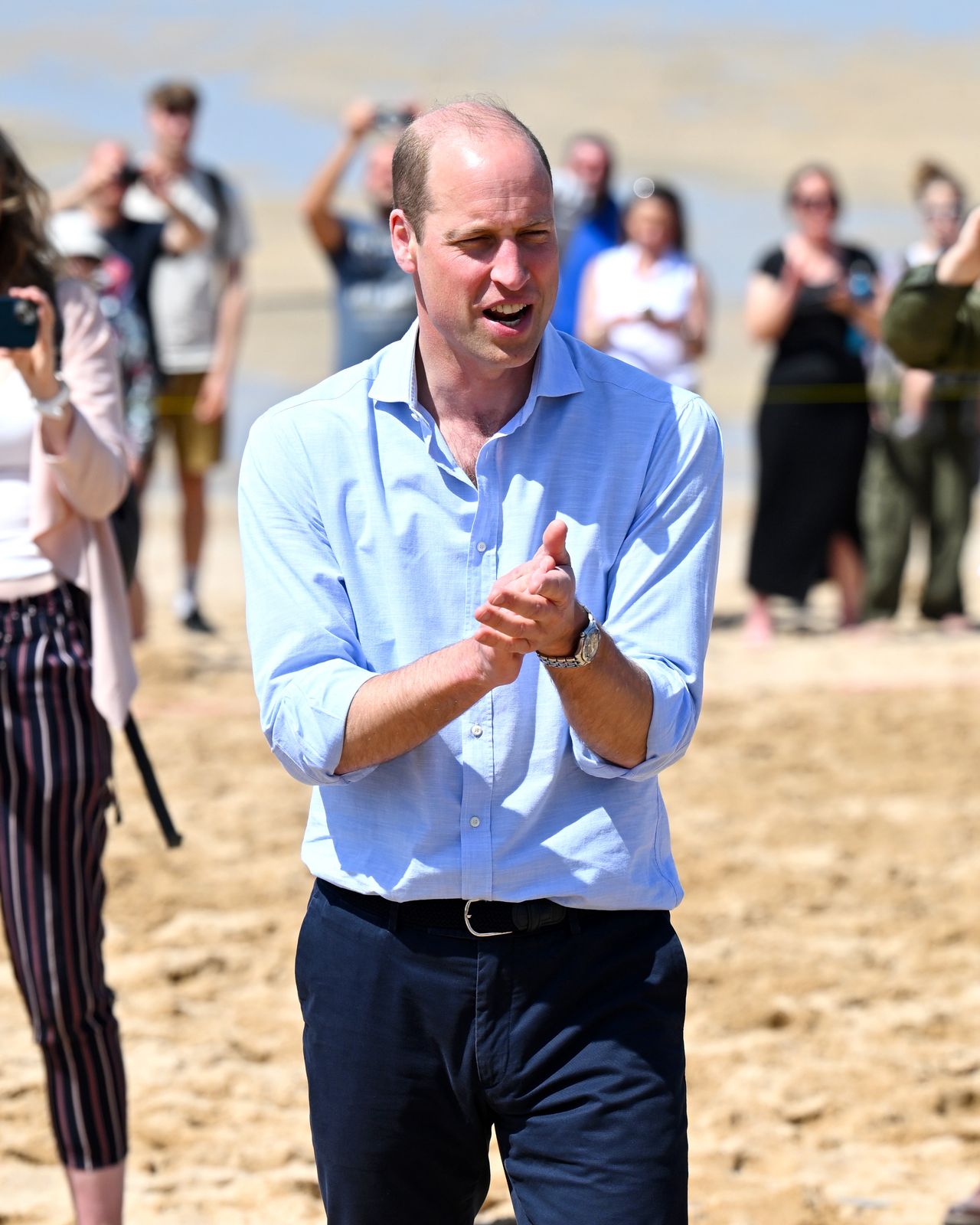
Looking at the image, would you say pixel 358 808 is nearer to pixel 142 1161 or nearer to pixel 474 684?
pixel 474 684

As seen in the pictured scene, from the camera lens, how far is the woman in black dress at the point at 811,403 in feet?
28.7

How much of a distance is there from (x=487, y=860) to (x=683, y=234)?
6.97 m

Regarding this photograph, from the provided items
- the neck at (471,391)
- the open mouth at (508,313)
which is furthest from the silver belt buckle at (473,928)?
the open mouth at (508,313)

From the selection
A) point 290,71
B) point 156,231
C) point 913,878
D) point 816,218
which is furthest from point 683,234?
point 290,71

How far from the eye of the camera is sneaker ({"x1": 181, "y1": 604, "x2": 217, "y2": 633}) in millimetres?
9273

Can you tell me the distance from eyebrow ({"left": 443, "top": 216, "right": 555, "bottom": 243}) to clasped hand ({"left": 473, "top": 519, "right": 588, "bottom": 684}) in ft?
1.31

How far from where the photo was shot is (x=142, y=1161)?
4.04 metres

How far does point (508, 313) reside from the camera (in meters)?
2.26

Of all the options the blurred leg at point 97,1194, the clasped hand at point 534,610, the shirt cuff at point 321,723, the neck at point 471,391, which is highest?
the neck at point 471,391

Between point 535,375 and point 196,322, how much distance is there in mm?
6906

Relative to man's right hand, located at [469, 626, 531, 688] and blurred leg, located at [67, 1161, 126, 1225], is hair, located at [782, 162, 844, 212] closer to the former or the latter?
blurred leg, located at [67, 1161, 126, 1225]

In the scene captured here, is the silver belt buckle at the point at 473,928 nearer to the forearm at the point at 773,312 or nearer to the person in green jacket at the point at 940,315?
the person in green jacket at the point at 940,315

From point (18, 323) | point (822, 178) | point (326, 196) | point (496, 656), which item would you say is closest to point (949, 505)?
point (822, 178)

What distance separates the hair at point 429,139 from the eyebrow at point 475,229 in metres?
0.05
